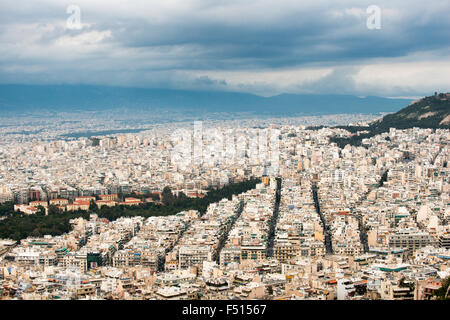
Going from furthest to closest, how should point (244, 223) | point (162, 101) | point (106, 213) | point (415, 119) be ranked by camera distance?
point (415, 119) → point (162, 101) → point (106, 213) → point (244, 223)

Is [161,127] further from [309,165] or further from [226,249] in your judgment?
[226,249]

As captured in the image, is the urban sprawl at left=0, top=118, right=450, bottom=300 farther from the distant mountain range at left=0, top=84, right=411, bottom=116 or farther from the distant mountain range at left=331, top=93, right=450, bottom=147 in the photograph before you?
the distant mountain range at left=0, top=84, right=411, bottom=116

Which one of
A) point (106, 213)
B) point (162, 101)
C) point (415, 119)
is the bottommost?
point (106, 213)

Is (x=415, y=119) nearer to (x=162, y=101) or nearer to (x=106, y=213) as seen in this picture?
(x=162, y=101)

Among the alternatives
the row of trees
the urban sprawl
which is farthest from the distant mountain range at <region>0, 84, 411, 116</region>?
the row of trees

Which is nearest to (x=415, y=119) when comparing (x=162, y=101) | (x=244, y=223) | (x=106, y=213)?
(x=162, y=101)
